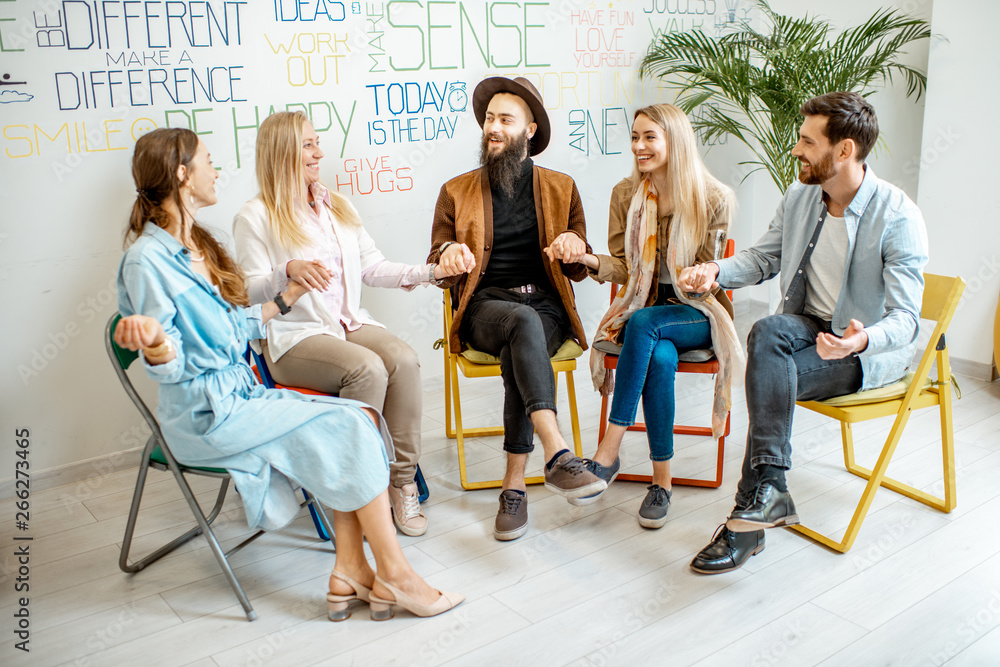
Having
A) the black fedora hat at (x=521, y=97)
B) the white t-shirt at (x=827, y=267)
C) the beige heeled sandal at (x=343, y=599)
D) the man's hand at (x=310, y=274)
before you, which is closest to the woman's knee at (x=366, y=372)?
the man's hand at (x=310, y=274)

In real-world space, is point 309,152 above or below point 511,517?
above

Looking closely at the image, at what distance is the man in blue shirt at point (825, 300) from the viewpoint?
2404 millimetres

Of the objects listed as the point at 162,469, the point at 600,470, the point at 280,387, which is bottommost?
the point at 600,470

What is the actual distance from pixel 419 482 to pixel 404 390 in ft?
1.29

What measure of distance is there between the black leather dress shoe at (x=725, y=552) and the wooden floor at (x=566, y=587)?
0.11ft

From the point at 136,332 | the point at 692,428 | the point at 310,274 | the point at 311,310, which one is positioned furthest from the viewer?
the point at 692,428

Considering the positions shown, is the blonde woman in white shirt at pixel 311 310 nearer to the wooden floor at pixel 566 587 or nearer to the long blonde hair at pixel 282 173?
the long blonde hair at pixel 282 173

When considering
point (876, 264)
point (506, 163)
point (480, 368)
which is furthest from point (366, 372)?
point (876, 264)

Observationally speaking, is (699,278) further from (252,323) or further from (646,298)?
(252,323)

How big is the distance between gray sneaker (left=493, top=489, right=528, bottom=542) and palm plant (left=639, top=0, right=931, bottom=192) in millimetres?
2289

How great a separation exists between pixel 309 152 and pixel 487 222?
2.29ft

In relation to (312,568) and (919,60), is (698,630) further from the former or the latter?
(919,60)

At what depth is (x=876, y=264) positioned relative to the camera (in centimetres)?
250

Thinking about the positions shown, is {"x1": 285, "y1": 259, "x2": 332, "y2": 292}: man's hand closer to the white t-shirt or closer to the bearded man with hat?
the bearded man with hat
